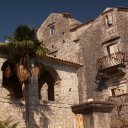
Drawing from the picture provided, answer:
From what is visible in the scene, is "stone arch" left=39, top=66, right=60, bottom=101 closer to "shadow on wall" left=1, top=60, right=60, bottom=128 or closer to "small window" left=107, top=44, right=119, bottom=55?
"shadow on wall" left=1, top=60, right=60, bottom=128

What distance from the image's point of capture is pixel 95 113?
9.55 meters

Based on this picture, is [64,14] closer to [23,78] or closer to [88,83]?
[88,83]

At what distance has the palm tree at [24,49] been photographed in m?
19.5

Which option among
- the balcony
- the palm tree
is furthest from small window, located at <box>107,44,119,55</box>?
the palm tree

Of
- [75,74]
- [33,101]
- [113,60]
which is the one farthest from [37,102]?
[113,60]

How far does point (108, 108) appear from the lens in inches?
388

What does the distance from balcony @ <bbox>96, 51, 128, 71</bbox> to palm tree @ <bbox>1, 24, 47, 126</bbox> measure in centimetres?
1040

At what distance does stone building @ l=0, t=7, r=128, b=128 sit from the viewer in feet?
70.1

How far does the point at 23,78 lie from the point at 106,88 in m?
12.6

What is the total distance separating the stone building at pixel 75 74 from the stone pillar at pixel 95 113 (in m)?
6.28

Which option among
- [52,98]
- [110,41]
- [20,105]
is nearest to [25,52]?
[20,105]

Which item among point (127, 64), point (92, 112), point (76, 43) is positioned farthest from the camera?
point (76, 43)

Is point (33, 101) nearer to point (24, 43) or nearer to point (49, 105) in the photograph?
point (49, 105)

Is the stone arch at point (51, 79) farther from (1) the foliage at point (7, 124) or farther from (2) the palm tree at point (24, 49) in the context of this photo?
(1) the foliage at point (7, 124)
